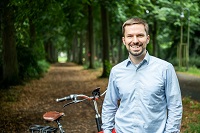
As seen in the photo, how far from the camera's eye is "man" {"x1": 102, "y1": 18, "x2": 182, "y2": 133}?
8.78ft

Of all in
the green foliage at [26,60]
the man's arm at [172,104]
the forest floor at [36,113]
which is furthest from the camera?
the green foliage at [26,60]

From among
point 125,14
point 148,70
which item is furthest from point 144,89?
point 125,14

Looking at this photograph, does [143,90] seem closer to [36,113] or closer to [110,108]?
[110,108]

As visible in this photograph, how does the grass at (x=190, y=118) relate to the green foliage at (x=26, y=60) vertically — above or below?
below

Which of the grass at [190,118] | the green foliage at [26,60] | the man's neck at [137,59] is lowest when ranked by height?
the grass at [190,118]

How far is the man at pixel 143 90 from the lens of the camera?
2676 millimetres

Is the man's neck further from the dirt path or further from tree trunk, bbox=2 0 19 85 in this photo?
tree trunk, bbox=2 0 19 85

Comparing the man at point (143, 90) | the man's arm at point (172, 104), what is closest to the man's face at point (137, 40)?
the man at point (143, 90)

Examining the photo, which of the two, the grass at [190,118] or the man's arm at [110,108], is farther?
the grass at [190,118]

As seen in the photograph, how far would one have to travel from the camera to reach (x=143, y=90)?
8.88ft

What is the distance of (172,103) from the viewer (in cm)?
267

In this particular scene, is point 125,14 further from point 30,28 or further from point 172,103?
point 172,103

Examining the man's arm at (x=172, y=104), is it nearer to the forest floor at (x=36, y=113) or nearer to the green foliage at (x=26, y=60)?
the forest floor at (x=36, y=113)

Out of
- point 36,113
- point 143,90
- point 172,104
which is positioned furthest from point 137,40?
point 36,113
